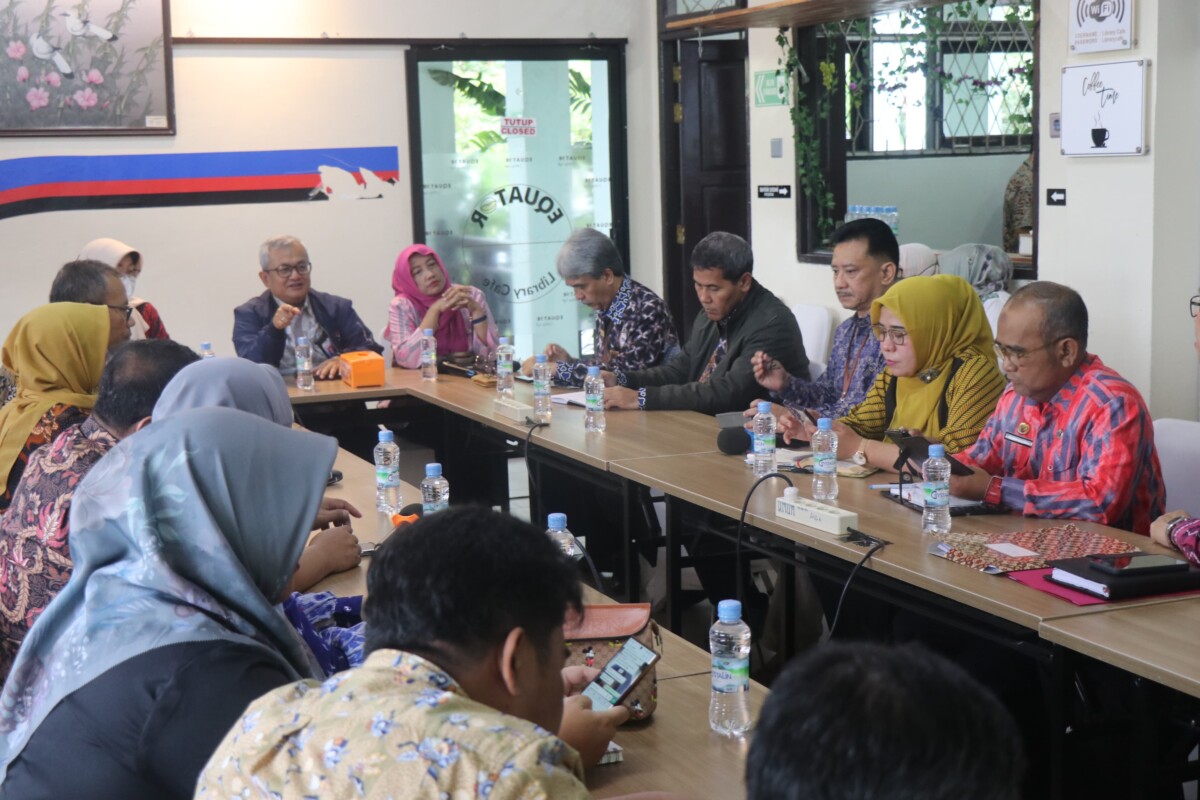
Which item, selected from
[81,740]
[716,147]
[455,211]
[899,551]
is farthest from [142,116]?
[81,740]

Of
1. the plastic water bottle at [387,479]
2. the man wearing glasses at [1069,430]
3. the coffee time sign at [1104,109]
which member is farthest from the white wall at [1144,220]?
the plastic water bottle at [387,479]

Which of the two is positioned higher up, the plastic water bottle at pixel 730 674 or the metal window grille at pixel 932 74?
the metal window grille at pixel 932 74

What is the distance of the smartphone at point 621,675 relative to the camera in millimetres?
1965

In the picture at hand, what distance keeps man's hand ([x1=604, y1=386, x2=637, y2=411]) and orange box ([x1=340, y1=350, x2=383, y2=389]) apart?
4.00 feet

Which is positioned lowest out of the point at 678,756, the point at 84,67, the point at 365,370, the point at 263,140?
the point at 678,756

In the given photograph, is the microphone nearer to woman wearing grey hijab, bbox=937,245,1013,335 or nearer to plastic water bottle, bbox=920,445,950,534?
plastic water bottle, bbox=920,445,950,534

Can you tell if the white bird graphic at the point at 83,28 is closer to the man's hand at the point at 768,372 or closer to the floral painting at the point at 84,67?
the floral painting at the point at 84,67

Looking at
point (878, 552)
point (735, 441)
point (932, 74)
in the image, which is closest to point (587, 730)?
point (878, 552)

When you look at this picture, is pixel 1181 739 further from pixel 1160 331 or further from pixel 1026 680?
pixel 1160 331

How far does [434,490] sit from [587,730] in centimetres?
160

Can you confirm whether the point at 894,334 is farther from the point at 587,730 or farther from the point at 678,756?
the point at 587,730

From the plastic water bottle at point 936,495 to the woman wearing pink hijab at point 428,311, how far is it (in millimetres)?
3095

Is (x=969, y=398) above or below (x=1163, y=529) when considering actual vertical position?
above

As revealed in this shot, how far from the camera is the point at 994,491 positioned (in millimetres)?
3021
